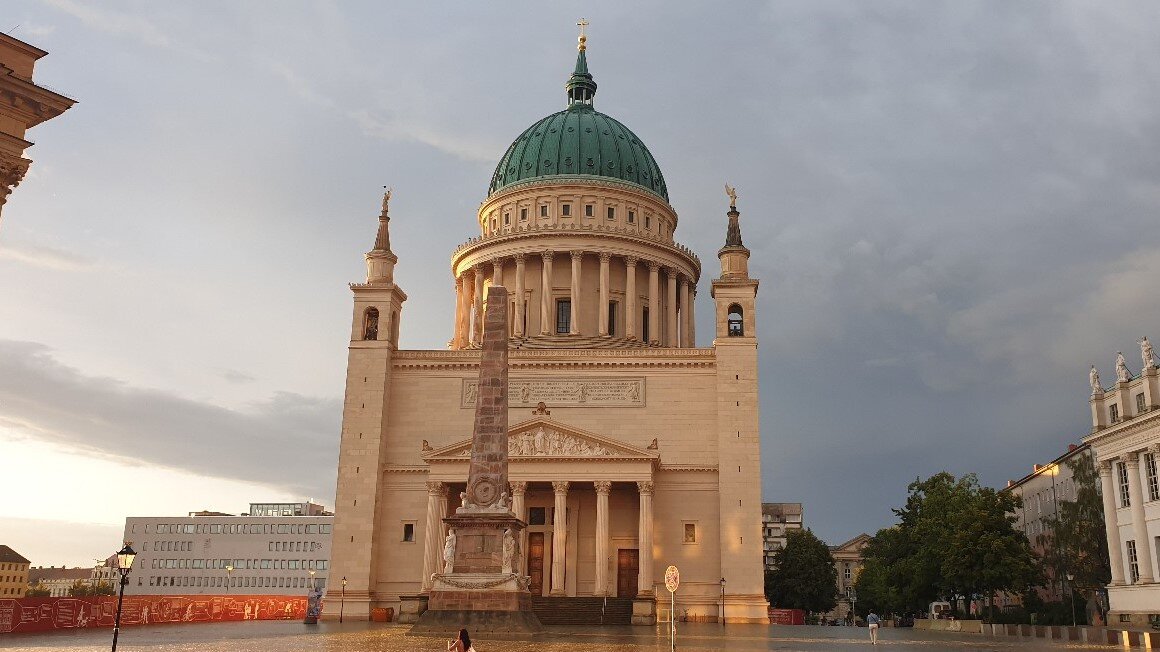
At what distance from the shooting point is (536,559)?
→ 5988 cm

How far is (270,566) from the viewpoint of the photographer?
459 ft

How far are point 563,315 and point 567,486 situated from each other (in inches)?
840

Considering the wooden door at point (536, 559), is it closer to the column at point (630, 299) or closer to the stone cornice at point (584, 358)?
the stone cornice at point (584, 358)

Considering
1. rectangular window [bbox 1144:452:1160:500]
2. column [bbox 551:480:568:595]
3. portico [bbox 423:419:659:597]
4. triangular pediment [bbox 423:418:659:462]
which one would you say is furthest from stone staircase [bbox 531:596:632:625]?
rectangular window [bbox 1144:452:1160:500]

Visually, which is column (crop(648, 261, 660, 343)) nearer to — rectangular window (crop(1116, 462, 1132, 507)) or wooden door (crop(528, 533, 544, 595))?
wooden door (crop(528, 533, 544, 595))

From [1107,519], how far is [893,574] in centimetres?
2490

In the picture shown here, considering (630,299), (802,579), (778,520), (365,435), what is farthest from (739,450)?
(778,520)

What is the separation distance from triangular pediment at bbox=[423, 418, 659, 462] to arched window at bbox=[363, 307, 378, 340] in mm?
10924

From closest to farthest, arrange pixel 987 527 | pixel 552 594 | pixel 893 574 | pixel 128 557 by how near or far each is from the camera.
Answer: pixel 128 557, pixel 552 594, pixel 987 527, pixel 893 574

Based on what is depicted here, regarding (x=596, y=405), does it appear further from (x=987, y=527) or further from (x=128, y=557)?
(x=128, y=557)

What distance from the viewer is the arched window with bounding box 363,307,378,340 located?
64375 millimetres

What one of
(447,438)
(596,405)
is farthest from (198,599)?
(596,405)

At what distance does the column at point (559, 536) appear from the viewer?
55688 mm

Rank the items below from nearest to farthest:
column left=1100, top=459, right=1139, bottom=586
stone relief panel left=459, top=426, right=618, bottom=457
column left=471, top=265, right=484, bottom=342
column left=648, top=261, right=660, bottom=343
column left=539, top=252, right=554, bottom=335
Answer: column left=1100, top=459, right=1139, bottom=586 → stone relief panel left=459, top=426, right=618, bottom=457 → column left=539, top=252, right=554, bottom=335 → column left=648, top=261, right=660, bottom=343 → column left=471, top=265, right=484, bottom=342
